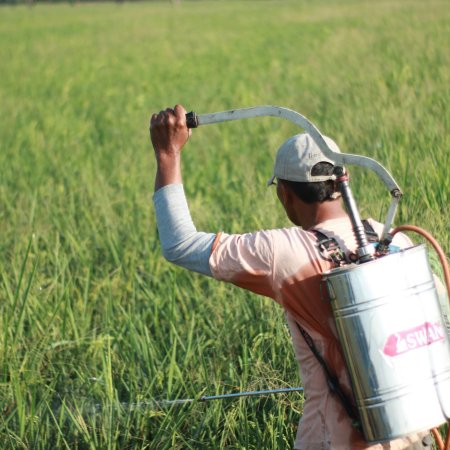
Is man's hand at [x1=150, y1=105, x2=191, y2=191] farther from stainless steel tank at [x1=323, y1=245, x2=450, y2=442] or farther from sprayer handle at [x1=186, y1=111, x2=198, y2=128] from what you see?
stainless steel tank at [x1=323, y1=245, x2=450, y2=442]

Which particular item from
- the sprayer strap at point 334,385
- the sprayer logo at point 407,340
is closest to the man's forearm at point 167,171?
the sprayer strap at point 334,385

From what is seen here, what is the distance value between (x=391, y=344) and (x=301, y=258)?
0.88 feet

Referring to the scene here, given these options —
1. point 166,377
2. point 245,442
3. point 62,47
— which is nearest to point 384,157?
point 166,377

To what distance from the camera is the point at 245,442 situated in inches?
119

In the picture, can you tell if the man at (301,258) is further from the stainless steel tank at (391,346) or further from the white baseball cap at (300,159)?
the stainless steel tank at (391,346)

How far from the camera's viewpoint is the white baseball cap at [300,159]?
225cm

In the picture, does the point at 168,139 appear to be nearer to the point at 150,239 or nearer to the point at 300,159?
the point at 300,159

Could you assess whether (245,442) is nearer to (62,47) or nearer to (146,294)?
(146,294)

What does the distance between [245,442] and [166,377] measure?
0.63 m

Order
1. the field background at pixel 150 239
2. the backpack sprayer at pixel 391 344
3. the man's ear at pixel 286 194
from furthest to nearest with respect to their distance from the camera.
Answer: the field background at pixel 150 239
the man's ear at pixel 286 194
the backpack sprayer at pixel 391 344

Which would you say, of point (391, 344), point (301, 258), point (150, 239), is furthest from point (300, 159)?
point (150, 239)

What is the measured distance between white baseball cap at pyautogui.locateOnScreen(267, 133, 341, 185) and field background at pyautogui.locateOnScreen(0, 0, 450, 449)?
3.19ft

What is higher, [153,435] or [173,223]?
[173,223]

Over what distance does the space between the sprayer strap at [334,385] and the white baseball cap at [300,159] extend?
33cm
